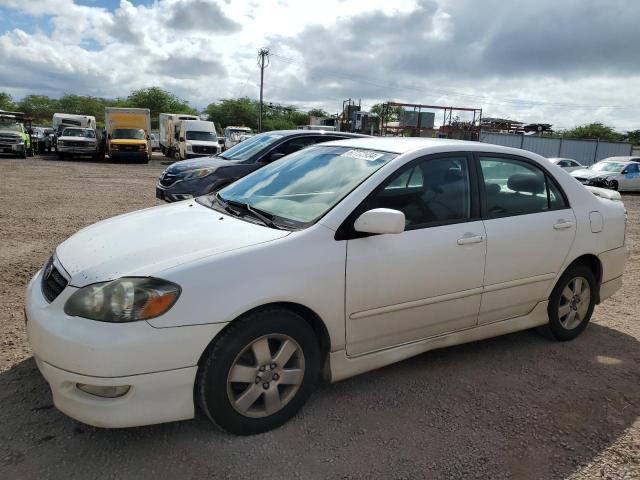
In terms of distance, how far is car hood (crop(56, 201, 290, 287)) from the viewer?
8.48 ft

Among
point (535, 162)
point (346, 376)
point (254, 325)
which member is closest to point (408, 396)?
point (346, 376)

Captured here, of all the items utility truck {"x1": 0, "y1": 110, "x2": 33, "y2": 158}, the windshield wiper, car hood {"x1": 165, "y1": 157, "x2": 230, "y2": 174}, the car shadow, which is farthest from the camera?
utility truck {"x1": 0, "y1": 110, "x2": 33, "y2": 158}

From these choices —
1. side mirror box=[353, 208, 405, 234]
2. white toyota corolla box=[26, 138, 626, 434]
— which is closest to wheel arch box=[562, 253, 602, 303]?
white toyota corolla box=[26, 138, 626, 434]

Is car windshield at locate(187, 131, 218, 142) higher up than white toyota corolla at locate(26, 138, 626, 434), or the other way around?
car windshield at locate(187, 131, 218, 142)

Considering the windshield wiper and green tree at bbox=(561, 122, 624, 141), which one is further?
green tree at bbox=(561, 122, 624, 141)

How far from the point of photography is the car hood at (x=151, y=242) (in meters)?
2.58

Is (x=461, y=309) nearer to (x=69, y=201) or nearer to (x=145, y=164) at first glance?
(x=69, y=201)

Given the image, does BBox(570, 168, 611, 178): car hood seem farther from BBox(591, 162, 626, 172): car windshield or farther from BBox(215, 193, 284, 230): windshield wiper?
BBox(215, 193, 284, 230): windshield wiper

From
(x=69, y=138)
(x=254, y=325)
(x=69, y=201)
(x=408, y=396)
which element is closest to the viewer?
(x=254, y=325)

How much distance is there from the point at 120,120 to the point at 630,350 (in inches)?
1087

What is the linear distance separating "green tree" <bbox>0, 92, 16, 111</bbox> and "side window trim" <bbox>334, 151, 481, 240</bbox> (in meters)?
81.4

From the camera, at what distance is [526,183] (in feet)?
12.9

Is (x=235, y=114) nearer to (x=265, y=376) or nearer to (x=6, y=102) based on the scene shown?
(x=6, y=102)

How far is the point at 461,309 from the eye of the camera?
136 inches
